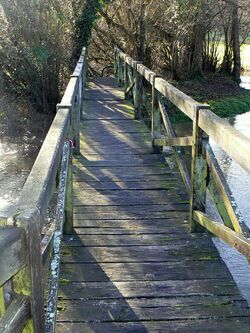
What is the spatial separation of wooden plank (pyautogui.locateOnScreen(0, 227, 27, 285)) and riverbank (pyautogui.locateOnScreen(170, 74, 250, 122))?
15.9 meters

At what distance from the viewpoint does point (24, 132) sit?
540 inches

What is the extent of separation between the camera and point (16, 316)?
156cm

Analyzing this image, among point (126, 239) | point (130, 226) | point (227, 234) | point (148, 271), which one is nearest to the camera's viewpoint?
point (227, 234)

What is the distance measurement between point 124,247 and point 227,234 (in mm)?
942

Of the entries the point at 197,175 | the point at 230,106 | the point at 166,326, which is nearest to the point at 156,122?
the point at 197,175

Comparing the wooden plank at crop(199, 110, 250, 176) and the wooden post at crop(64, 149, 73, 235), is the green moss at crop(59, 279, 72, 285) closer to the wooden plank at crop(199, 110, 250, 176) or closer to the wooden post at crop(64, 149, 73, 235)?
the wooden post at crop(64, 149, 73, 235)

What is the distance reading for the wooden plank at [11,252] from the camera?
4.68 ft

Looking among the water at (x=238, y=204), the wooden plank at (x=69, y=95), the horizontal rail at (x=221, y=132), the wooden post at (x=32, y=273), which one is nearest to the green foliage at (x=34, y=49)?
the water at (x=238, y=204)

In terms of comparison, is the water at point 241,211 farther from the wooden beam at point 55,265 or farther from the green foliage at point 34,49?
the green foliage at point 34,49

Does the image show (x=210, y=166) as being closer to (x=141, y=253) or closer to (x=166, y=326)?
(x=141, y=253)

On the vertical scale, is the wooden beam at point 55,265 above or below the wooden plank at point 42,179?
below

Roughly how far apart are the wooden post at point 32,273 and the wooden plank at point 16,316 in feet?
0.07

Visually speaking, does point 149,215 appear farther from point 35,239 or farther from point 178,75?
point 178,75

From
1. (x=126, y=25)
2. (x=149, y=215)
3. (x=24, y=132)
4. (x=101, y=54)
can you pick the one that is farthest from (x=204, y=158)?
(x=101, y=54)
